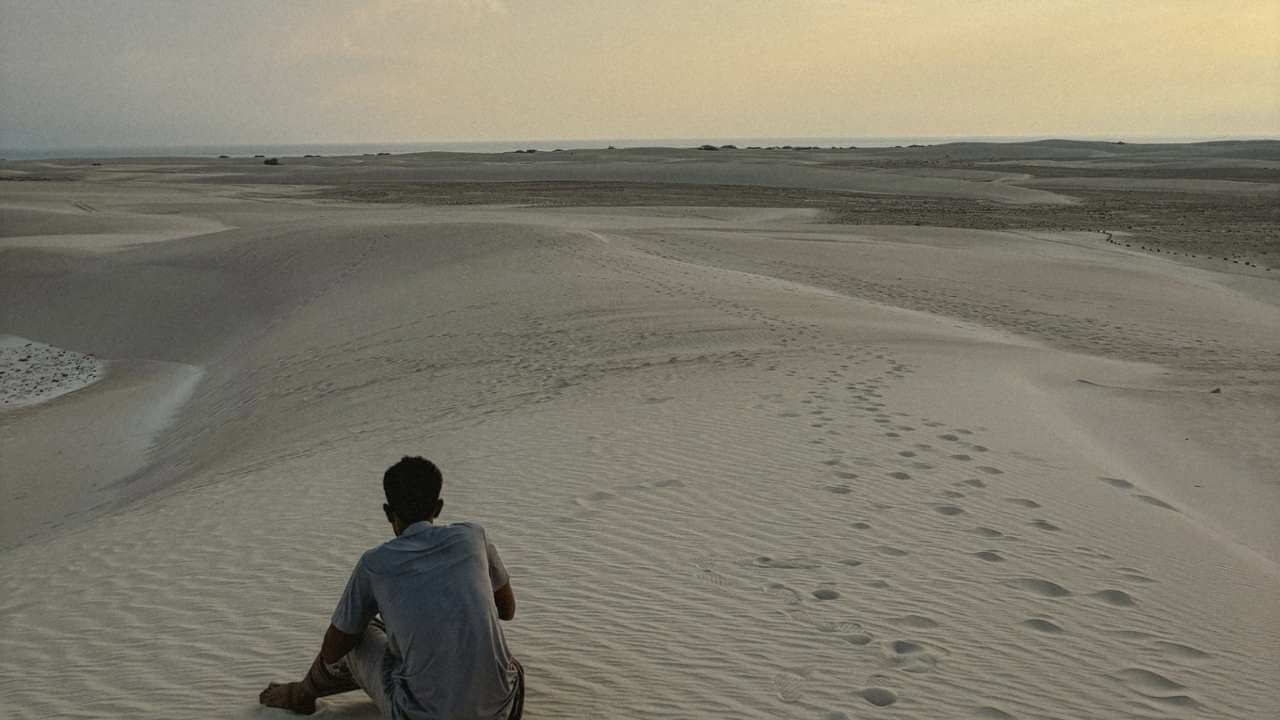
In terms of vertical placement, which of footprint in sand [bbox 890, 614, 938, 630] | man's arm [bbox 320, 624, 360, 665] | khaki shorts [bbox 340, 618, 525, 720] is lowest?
footprint in sand [bbox 890, 614, 938, 630]

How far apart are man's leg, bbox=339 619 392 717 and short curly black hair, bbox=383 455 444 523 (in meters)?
0.62

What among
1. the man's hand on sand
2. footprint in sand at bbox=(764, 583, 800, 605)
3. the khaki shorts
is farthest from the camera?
footprint in sand at bbox=(764, 583, 800, 605)

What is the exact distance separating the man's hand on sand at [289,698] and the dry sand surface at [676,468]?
0.26 feet

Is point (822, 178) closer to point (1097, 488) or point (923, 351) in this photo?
point (923, 351)

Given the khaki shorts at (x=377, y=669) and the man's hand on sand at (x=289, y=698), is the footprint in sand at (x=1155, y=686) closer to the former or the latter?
the khaki shorts at (x=377, y=669)

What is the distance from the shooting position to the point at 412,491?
3789 mm

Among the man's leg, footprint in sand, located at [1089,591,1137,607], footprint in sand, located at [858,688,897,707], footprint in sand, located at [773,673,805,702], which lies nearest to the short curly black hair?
the man's leg

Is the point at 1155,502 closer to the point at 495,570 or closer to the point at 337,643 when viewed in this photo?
the point at 495,570

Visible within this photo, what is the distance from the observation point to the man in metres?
3.67

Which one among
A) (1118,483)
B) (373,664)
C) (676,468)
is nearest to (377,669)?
(373,664)

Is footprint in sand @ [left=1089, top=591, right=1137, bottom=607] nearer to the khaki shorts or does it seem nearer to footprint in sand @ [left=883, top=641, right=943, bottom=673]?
footprint in sand @ [left=883, top=641, right=943, bottom=673]

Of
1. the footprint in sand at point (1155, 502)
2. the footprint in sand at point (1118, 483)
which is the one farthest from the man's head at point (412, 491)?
the footprint in sand at point (1118, 483)

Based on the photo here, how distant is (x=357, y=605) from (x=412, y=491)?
53 cm

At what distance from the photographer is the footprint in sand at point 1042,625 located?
515cm
